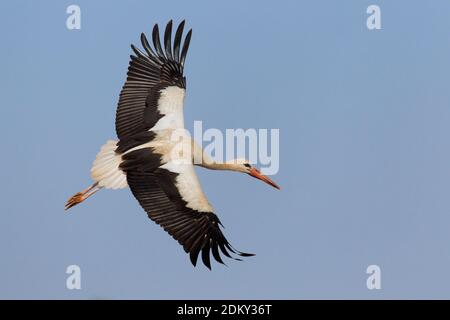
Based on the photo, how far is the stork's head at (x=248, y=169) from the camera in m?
11.4

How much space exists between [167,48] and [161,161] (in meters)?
1.54

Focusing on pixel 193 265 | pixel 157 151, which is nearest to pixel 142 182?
pixel 157 151

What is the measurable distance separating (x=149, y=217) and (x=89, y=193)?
139 centimetres

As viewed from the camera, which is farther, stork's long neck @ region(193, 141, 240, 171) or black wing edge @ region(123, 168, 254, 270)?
stork's long neck @ region(193, 141, 240, 171)

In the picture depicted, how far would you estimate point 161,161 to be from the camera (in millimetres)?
10430

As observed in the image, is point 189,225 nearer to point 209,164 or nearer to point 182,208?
point 182,208

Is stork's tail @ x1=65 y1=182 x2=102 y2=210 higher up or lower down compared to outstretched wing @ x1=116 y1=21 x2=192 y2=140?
lower down

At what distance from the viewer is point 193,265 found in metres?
10.0

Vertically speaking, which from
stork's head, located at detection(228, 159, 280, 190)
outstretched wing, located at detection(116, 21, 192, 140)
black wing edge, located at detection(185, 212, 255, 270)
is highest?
outstretched wing, located at detection(116, 21, 192, 140)

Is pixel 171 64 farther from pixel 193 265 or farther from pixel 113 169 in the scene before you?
pixel 193 265

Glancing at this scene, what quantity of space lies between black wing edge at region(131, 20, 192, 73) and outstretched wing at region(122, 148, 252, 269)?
1500 mm

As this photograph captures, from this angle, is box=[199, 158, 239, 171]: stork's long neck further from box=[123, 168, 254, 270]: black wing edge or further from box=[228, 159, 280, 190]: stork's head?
box=[123, 168, 254, 270]: black wing edge

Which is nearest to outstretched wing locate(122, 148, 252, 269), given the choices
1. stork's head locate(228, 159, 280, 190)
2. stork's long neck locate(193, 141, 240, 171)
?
stork's long neck locate(193, 141, 240, 171)

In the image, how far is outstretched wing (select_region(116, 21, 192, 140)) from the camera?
35.8ft
